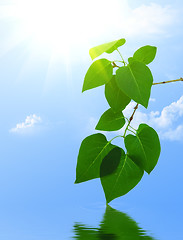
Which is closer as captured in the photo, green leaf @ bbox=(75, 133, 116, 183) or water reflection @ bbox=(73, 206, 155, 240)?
green leaf @ bbox=(75, 133, 116, 183)

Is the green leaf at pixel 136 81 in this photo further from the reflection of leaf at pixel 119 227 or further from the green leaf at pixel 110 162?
the reflection of leaf at pixel 119 227

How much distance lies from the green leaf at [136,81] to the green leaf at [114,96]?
31 mm

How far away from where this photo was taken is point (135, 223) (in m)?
1.05

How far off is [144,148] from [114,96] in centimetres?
10

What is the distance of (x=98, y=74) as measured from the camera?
546 mm

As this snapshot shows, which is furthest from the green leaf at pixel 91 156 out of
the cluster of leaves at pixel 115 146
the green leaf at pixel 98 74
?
the green leaf at pixel 98 74

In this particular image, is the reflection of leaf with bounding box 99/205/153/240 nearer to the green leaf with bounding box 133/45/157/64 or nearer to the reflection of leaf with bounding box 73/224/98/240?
the reflection of leaf with bounding box 73/224/98/240

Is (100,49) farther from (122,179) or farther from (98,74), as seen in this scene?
(122,179)

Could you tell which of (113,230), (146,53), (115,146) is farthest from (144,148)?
(113,230)

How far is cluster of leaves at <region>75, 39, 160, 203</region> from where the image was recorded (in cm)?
54

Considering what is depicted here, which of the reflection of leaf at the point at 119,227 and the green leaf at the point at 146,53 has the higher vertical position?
the green leaf at the point at 146,53

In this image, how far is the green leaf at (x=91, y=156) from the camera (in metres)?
0.58

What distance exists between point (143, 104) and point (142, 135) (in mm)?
98

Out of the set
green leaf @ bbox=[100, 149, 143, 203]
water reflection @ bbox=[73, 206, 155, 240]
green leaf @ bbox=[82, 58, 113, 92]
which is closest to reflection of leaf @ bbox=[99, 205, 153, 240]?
water reflection @ bbox=[73, 206, 155, 240]
